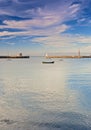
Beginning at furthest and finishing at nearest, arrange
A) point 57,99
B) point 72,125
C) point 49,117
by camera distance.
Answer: point 57,99, point 49,117, point 72,125

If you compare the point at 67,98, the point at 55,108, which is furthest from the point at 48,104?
the point at 67,98

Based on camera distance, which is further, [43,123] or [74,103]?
[74,103]

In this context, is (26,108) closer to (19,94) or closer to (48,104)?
(48,104)

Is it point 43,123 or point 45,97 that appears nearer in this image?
point 43,123

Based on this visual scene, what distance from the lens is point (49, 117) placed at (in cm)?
1454

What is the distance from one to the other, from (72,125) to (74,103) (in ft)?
16.2

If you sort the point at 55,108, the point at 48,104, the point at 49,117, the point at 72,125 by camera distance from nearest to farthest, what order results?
the point at 72,125 < the point at 49,117 < the point at 55,108 < the point at 48,104

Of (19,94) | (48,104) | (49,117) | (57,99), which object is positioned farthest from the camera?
(19,94)

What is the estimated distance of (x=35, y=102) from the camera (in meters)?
18.7

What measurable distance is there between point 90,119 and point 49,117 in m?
2.35

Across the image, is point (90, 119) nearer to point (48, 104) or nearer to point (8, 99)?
point (48, 104)

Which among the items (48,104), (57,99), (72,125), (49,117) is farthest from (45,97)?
(72,125)

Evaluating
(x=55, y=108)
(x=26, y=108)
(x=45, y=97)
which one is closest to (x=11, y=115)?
(x=26, y=108)

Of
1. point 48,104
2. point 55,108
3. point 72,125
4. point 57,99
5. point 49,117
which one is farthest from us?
point 57,99
